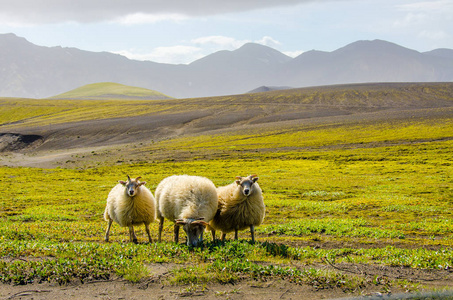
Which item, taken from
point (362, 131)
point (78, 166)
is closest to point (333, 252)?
point (78, 166)

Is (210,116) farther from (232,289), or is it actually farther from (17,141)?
(232,289)

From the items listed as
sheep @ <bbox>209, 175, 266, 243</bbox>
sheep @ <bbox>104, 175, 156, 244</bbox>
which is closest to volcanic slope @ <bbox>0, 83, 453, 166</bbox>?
sheep @ <bbox>104, 175, 156, 244</bbox>

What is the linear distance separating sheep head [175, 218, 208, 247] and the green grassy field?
1.29ft

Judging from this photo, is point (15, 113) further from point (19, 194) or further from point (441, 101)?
point (441, 101)

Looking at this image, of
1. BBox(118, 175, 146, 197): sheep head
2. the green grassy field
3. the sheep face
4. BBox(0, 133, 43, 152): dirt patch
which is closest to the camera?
the green grassy field

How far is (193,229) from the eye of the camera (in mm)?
13789

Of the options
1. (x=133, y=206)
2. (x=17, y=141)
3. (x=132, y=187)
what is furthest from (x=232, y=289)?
(x=17, y=141)

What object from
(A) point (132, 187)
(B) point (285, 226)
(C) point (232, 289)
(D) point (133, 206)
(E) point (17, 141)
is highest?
(A) point (132, 187)

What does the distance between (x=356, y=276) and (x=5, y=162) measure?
77776 mm

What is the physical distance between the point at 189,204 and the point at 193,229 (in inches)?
59.6

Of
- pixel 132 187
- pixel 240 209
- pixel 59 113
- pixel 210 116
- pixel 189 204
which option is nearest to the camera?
pixel 189 204

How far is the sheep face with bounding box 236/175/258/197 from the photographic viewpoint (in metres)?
15.5

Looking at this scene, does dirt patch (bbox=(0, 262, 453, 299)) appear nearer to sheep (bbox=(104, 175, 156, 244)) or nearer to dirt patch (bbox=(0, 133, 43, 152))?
sheep (bbox=(104, 175, 156, 244))

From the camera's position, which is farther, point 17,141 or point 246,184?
point 17,141
